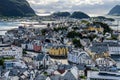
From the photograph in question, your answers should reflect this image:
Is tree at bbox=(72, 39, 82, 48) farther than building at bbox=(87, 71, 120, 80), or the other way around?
tree at bbox=(72, 39, 82, 48)

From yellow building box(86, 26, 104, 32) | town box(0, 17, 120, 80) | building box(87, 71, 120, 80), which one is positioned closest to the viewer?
building box(87, 71, 120, 80)

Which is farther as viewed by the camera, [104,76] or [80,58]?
[80,58]

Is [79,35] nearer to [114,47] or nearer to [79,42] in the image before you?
[79,42]

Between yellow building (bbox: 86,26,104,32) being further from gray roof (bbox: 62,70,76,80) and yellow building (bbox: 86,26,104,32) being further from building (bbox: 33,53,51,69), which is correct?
gray roof (bbox: 62,70,76,80)

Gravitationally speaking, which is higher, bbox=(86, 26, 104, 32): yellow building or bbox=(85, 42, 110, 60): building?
bbox=(85, 42, 110, 60): building

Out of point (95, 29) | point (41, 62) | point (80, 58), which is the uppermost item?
point (41, 62)

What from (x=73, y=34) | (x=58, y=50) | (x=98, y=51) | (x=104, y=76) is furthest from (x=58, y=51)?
(x=104, y=76)

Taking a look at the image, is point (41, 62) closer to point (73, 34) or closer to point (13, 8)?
point (73, 34)

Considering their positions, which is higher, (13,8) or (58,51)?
(58,51)

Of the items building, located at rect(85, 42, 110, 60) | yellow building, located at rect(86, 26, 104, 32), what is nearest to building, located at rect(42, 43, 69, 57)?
building, located at rect(85, 42, 110, 60)
